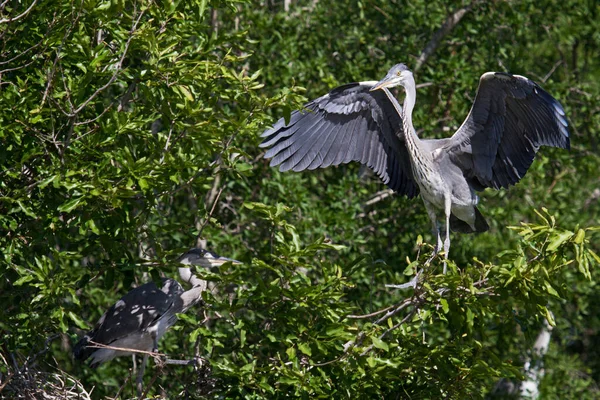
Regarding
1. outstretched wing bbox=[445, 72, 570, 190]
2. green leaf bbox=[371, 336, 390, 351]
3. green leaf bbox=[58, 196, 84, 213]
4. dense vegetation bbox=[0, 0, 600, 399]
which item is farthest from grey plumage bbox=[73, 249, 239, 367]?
green leaf bbox=[371, 336, 390, 351]

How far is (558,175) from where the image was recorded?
7.17 m

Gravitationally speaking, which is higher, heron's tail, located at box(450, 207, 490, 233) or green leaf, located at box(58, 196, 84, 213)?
green leaf, located at box(58, 196, 84, 213)

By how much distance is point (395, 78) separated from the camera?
550cm

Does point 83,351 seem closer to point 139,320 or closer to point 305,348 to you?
point 139,320

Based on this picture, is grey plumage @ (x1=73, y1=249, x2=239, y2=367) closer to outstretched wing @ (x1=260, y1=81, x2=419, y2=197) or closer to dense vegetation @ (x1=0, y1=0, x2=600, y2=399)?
dense vegetation @ (x1=0, y1=0, x2=600, y2=399)

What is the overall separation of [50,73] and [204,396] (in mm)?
1780

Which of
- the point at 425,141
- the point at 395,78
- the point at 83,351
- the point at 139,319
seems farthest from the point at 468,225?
the point at 83,351

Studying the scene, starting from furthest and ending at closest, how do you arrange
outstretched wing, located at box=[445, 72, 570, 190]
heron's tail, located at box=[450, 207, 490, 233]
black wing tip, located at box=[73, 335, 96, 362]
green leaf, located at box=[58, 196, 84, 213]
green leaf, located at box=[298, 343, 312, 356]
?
heron's tail, located at box=[450, 207, 490, 233] → black wing tip, located at box=[73, 335, 96, 362] → outstretched wing, located at box=[445, 72, 570, 190] → green leaf, located at box=[298, 343, 312, 356] → green leaf, located at box=[58, 196, 84, 213]

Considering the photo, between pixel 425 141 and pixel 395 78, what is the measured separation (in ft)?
1.53

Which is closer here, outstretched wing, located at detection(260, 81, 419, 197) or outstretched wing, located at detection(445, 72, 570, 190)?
outstretched wing, located at detection(445, 72, 570, 190)

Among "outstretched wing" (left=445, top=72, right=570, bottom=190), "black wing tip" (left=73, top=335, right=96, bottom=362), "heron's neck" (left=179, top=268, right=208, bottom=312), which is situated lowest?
"black wing tip" (left=73, top=335, right=96, bottom=362)

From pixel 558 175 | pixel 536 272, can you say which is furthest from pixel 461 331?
pixel 558 175

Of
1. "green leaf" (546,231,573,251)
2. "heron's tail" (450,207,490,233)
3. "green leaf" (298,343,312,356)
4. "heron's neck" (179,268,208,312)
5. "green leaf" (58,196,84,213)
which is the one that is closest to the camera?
"green leaf" (546,231,573,251)

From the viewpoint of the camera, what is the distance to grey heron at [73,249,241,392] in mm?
5598
